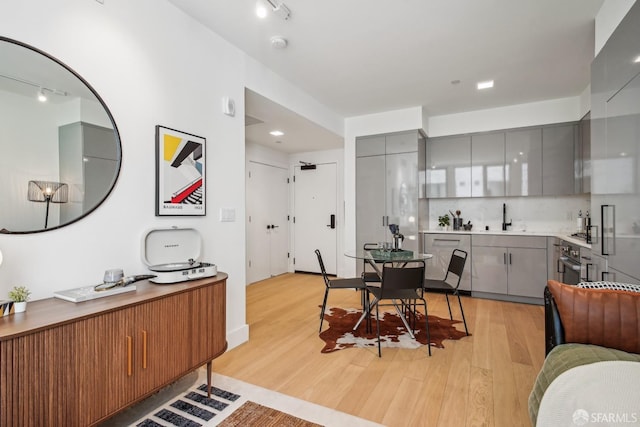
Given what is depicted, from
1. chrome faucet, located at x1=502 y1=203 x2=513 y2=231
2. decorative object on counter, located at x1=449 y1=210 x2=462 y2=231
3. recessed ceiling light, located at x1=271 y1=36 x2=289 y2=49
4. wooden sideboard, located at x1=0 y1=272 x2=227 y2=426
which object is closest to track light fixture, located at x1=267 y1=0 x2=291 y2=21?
recessed ceiling light, located at x1=271 y1=36 x2=289 y2=49

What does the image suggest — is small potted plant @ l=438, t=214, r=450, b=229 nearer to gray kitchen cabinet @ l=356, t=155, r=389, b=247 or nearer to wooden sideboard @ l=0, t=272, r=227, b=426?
gray kitchen cabinet @ l=356, t=155, r=389, b=247

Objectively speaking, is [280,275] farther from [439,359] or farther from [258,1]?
[258,1]

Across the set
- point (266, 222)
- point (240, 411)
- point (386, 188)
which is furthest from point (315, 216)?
point (240, 411)

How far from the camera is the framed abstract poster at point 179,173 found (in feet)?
7.54

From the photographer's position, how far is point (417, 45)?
3.00 m

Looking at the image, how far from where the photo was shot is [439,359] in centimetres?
265

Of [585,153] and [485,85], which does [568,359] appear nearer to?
[485,85]

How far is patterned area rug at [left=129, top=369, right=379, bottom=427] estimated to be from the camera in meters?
1.86

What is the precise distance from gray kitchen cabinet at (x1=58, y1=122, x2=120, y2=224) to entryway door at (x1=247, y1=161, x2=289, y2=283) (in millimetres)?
3668

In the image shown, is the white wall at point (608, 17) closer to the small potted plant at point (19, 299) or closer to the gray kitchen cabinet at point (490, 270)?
the gray kitchen cabinet at point (490, 270)

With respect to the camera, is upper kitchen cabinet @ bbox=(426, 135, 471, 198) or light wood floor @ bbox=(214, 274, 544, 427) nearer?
light wood floor @ bbox=(214, 274, 544, 427)

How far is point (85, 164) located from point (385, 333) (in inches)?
112

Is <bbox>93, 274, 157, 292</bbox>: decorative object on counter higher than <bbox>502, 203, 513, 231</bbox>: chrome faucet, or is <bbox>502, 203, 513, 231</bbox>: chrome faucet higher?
<bbox>502, 203, 513, 231</bbox>: chrome faucet

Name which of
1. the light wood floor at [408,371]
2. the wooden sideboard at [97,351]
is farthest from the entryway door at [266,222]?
the wooden sideboard at [97,351]
